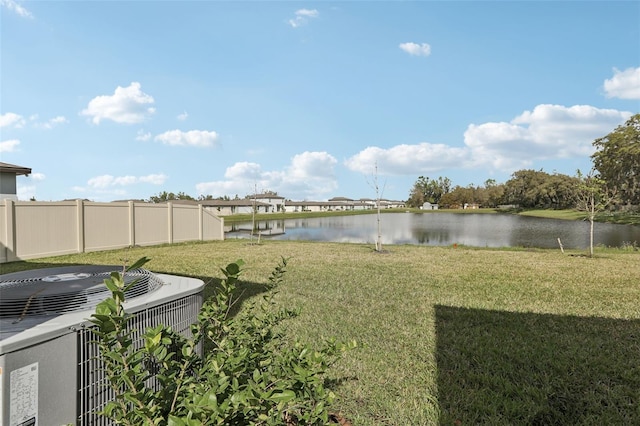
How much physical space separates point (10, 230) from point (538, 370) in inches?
484

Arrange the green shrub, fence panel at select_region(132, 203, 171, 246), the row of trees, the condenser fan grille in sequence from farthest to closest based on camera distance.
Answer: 1. the row of trees
2. fence panel at select_region(132, 203, 171, 246)
3. the condenser fan grille
4. the green shrub

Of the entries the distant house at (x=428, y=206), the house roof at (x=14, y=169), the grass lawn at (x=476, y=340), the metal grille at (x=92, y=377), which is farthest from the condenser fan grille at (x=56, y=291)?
the distant house at (x=428, y=206)

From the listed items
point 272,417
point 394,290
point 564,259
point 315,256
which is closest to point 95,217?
point 315,256

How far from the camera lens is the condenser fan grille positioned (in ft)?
5.54

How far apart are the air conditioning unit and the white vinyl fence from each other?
10.0 meters

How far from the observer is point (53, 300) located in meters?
1.75

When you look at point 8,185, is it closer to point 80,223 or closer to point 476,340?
point 80,223

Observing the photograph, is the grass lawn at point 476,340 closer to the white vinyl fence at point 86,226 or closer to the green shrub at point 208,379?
the green shrub at point 208,379

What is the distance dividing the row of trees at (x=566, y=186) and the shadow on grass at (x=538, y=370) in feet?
30.8

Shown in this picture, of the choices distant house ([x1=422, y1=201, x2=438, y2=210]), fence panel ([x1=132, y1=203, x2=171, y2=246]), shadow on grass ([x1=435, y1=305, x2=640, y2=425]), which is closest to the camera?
shadow on grass ([x1=435, y1=305, x2=640, y2=425])

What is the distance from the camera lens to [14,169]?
42.0 feet

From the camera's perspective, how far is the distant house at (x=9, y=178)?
12745 millimetres

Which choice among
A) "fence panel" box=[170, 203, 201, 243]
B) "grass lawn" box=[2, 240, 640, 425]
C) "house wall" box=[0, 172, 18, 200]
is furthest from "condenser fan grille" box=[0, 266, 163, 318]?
"house wall" box=[0, 172, 18, 200]

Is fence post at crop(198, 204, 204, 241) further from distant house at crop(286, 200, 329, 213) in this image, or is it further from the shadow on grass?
distant house at crop(286, 200, 329, 213)
